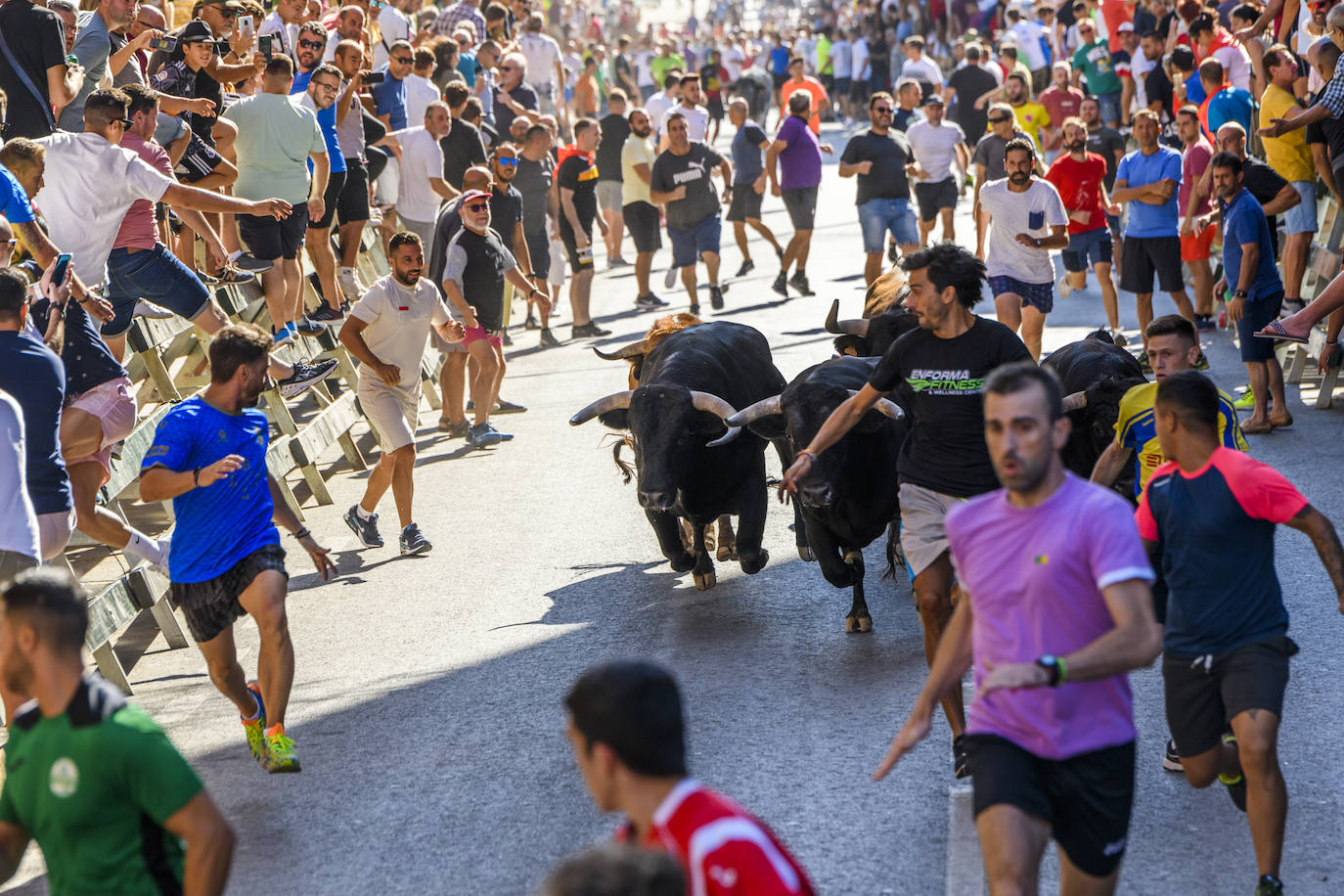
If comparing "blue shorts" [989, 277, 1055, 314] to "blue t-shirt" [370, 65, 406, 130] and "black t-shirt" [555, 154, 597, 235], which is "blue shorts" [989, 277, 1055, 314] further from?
"blue t-shirt" [370, 65, 406, 130]

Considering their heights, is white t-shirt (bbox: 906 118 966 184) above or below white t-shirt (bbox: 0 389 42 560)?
below

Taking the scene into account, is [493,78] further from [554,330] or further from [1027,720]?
[1027,720]

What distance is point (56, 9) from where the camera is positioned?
11.6m

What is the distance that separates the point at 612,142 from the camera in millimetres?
21109

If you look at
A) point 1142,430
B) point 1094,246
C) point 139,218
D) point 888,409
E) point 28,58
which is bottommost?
point 1094,246

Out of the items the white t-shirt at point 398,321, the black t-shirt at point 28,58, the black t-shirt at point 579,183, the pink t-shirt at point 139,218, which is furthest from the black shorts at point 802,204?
the black t-shirt at point 28,58

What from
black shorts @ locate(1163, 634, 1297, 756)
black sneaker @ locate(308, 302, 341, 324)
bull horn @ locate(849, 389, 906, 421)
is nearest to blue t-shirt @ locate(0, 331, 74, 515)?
bull horn @ locate(849, 389, 906, 421)

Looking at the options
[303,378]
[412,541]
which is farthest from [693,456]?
[303,378]

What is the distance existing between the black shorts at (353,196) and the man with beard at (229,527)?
8245 millimetres

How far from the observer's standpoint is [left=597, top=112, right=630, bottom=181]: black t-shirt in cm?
2111

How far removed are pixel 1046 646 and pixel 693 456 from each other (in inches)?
202

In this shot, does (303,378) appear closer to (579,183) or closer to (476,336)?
(476,336)

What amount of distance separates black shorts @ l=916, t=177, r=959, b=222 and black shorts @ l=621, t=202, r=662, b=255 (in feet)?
10.8

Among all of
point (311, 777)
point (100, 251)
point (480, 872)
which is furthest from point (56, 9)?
point (480, 872)
